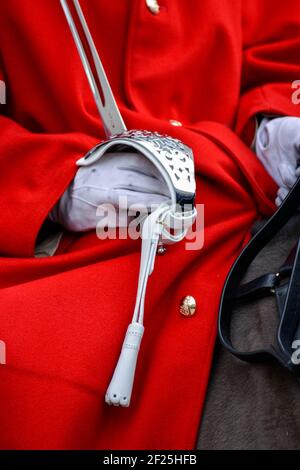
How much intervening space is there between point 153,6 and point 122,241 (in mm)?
375

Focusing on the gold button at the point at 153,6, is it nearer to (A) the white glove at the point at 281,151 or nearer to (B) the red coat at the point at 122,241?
(B) the red coat at the point at 122,241

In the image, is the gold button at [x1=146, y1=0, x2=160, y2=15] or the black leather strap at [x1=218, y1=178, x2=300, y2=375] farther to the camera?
the gold button at [x1=146, y1=0, x2=160, y2=15]

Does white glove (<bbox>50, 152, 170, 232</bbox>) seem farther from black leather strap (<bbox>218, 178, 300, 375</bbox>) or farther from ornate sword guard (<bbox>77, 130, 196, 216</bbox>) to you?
black leather strap (<bbox>218, 178, 300, 375</bbox>)

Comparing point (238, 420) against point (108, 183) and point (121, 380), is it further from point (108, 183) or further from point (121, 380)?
point (108, 183)

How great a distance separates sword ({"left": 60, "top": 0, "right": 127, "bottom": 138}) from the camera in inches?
28.9

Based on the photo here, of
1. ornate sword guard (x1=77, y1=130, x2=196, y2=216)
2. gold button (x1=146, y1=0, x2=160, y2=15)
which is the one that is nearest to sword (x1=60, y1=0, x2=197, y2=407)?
ornate sword guard (x1=77, y1=130, x2=196, y2=216)

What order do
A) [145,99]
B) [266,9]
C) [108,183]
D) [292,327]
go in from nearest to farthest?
[292,327] < [108,183] < [145,99] < [266,9]

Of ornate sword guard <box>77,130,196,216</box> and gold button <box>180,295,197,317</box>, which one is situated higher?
ornate sword guard <box>77,130,196,216</box>

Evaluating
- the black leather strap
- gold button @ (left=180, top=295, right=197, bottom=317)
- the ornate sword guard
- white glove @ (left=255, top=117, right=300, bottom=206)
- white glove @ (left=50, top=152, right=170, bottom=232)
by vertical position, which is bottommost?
gold button @ (left=180, top=295, right=197, bottom=317)

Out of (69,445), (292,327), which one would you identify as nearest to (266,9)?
(292,327)

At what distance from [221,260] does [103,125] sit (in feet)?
0.85

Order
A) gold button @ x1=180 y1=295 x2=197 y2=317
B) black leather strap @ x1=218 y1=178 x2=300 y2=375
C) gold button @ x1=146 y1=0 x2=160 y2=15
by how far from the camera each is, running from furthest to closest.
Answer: gold button @ x1=146 y1=0 x2=160 y2=15
gold button @ x1=180 y1=295 x2=197 y2=317
black leather strap @ x1=218 y1=178 x2=300 y2=375

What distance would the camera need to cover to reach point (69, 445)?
60 centimetres

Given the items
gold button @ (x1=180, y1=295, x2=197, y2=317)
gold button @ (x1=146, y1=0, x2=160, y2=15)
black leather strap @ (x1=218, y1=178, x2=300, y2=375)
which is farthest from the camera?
gold button @ (x1=146, y1=0, x2=160, y2=15)
